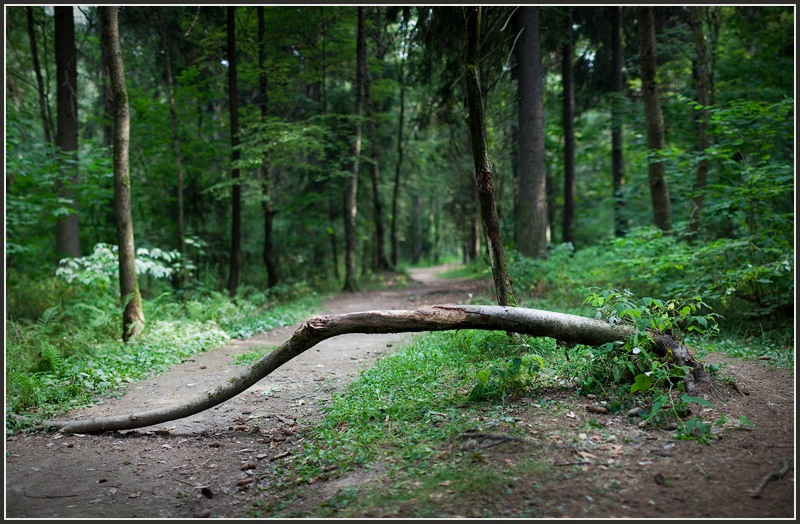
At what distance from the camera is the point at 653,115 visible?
1010 cm

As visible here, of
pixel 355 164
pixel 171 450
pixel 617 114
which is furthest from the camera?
pixel 355 164

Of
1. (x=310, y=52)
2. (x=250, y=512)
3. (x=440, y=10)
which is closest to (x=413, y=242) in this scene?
(x=310, y=52)

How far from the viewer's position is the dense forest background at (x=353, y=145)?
8922mm

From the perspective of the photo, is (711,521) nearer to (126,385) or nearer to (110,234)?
(126,385)

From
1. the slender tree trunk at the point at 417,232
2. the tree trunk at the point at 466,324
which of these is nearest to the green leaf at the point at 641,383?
the tree trunk at the point at 466,324

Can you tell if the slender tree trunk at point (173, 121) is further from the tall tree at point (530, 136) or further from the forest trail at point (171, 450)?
the tall tree at point (530, 136)

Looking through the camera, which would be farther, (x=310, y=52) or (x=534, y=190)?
(x=310, y=52)

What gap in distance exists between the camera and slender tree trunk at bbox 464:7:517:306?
630cm

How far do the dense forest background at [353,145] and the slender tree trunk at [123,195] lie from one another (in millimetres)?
321

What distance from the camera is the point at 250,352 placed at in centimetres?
884

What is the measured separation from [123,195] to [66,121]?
6.17 metres

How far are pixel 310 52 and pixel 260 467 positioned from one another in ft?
51.8

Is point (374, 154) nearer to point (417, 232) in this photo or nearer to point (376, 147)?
point (376, 147)

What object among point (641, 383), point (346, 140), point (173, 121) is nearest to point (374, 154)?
point (346, 140)
